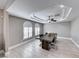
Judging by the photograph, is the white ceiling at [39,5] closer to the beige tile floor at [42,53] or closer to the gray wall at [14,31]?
the gray wall at [14,31]

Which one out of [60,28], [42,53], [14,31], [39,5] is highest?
[39,5]

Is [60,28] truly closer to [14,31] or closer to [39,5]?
[14,31]

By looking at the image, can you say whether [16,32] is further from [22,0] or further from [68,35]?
[68,35]

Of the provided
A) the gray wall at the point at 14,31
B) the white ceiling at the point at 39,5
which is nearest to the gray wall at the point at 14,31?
the gray wall at the point at 14,31

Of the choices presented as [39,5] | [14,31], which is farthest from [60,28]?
[39,5]

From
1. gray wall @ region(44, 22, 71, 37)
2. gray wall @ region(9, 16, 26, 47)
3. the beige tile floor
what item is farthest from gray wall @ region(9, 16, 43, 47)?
gray wall @ region(44, 22, 71, 37)

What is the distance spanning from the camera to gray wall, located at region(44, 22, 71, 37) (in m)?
10.6

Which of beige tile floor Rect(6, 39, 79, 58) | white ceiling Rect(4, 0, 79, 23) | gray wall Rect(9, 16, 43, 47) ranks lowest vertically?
beige tile floor Rect(6, 39, 79, 58)

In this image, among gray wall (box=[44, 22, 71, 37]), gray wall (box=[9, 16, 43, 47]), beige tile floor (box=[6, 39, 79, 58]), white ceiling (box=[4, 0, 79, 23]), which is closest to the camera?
white ceiling (box=[4, 0, 79, 23])

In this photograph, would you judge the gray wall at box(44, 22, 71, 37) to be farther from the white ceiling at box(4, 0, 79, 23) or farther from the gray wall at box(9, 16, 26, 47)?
the white ceiling at box(4, 0, 79, 23)

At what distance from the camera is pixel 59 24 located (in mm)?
11180

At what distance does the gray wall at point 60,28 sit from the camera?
10.6 meters

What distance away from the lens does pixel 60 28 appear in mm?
11117

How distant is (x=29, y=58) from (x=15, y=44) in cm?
250
